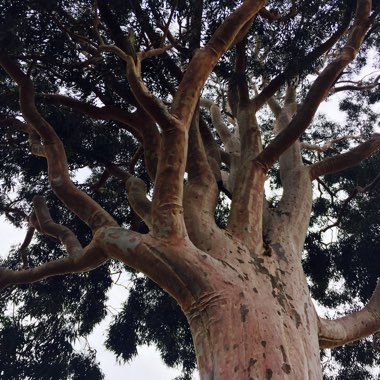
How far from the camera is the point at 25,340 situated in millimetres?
6480

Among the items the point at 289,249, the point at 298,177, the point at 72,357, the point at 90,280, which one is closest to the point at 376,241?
the point at 298,177

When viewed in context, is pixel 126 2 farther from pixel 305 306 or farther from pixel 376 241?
pixel 376 241

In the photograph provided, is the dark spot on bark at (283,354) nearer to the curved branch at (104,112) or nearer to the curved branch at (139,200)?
the curved branch at (139,200)

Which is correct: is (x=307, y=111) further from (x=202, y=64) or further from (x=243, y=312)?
(x=243, y=312)

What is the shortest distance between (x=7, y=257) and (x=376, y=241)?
5.84 m

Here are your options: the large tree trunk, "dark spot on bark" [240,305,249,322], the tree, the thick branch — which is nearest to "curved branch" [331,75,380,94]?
the tree

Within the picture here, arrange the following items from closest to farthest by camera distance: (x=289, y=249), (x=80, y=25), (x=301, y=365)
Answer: (x=301, y=365) < (x=289, y=249) < (x=80, y=25)

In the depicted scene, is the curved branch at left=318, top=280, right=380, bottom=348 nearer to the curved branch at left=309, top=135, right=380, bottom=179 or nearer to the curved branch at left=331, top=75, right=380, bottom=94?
the curved branch at left=309, top=135, right=380, bottom=179

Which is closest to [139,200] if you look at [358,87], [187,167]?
[187,167]

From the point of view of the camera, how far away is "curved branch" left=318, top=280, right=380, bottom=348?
3242 millimetres

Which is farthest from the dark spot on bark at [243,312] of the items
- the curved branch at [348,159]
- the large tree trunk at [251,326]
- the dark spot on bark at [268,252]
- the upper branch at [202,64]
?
the curved branch at [348,159]

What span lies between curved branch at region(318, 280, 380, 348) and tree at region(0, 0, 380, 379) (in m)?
0.01

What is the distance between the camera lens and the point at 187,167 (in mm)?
3820

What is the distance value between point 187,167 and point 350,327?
184 centimetres
